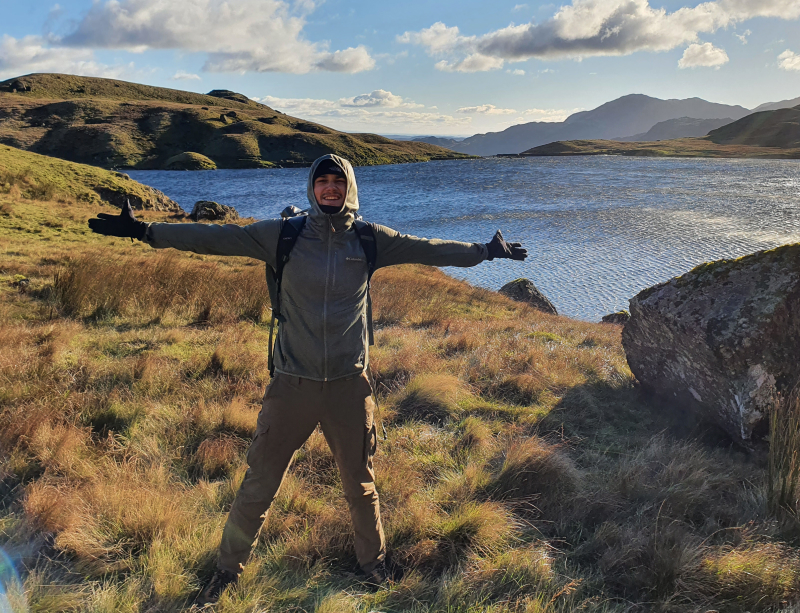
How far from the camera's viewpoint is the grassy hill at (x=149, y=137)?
84.5m

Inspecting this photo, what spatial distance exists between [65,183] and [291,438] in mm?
26392

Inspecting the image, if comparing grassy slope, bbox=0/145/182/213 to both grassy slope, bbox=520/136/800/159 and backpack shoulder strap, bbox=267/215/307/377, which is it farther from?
grassy slope, bbox=520/136/800/159

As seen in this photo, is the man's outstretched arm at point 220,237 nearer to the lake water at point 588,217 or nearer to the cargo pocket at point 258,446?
the cargo pocket at point 258,446

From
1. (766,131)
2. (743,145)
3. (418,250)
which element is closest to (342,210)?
(418,250)

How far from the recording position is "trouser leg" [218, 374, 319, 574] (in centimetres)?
258

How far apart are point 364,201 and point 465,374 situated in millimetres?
37955

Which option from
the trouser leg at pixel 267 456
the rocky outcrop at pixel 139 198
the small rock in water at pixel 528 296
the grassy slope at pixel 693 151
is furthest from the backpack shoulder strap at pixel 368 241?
the grassy slope at pixel 693 151

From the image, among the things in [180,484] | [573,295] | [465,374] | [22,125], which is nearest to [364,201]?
[573,295]

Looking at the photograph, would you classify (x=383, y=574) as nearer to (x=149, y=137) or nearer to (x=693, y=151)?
(x=149, y=137)

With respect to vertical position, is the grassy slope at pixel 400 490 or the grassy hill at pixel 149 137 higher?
the grassy hill at pixel 149 137

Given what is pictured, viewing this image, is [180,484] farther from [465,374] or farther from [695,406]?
[695,406]

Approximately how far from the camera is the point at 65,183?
2277 cm

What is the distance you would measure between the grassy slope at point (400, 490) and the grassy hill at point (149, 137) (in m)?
87.7

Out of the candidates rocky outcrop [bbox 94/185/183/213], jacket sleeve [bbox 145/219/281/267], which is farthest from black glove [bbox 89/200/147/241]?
rocky outcrop [bbox 94/185/183/213]
